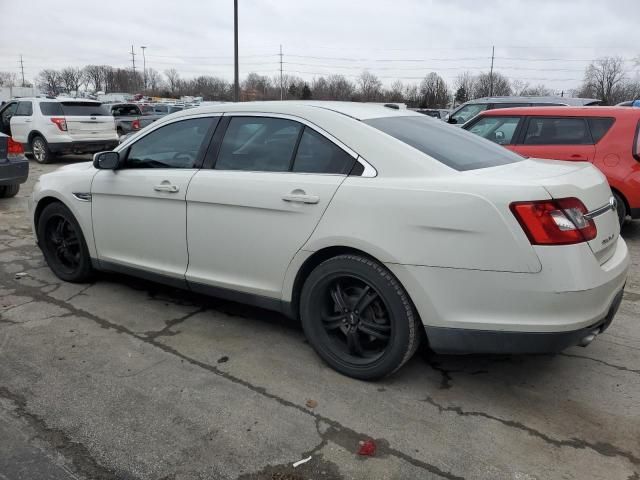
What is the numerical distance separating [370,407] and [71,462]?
4.84 feet

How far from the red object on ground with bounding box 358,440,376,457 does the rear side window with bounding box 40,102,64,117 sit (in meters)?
13.7

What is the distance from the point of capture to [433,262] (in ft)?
8.95

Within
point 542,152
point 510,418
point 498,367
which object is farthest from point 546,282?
point 542,152

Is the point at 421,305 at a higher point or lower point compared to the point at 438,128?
lower

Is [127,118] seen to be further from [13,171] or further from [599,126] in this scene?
[599,126]

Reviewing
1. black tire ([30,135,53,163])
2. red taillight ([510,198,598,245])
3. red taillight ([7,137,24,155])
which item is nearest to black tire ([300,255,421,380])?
red taillight ([510,198,598,245])

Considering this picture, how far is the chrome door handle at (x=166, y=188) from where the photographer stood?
3746mm

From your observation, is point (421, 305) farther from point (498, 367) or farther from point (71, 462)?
point (71, 462)

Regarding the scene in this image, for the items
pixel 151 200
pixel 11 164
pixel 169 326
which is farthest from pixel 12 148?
pixel 169 326

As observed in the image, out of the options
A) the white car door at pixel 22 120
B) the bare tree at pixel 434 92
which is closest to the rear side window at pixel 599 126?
the white car door at pixel 22 120

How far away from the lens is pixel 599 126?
6.52 metres

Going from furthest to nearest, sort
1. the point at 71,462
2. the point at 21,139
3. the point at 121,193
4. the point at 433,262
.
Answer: the point at 21,139 < the point at 121,193 < the point at 433,262 < the point at 71,462

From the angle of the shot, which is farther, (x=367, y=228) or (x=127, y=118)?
(x=127, y=118)

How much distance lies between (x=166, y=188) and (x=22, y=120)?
1269 cm
